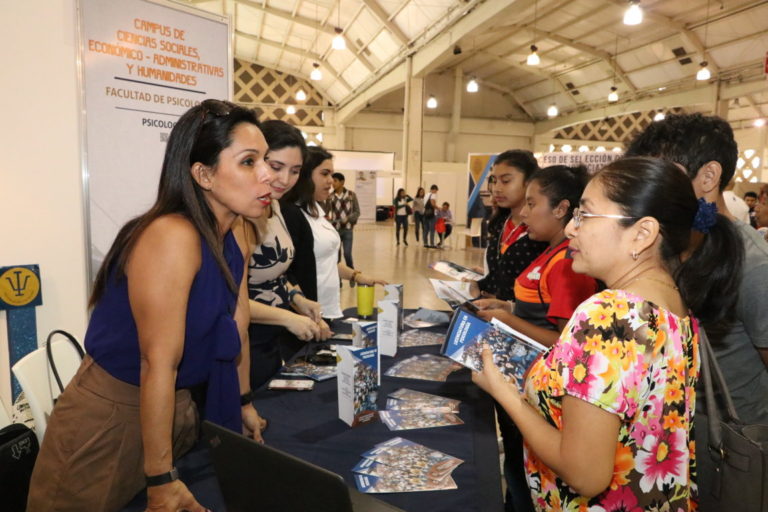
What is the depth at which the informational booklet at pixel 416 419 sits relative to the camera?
134 cm

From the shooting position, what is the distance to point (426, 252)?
34.7 ft

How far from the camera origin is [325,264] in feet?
8.76

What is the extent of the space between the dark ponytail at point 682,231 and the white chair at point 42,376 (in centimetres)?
160

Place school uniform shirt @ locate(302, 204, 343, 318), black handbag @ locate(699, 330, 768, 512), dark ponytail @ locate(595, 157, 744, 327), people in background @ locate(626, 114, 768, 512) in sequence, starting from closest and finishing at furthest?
dark ponytail @ locate(595, 157, 744, 327) → black handbag @ locate(699, 330, 768, 512) → people in background @ locate(626, 114, 768, 512) → school uniform shirt @ locate(302, 204, 343, 318)

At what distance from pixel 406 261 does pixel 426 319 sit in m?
6.50

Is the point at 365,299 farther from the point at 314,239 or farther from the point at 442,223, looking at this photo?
the point at 442,223

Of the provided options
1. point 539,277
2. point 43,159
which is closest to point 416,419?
point 539,277

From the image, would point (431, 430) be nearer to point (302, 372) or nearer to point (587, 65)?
point (302, 372)

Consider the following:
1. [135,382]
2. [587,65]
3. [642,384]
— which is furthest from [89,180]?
[587,65]

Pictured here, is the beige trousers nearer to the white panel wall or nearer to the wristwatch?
the wristwatch

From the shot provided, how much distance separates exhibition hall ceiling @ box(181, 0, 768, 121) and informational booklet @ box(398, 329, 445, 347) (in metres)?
6.69

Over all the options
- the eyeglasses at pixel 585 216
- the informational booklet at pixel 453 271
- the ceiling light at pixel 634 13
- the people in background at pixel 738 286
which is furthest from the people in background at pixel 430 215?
the eyeglasses at pixel 585 216

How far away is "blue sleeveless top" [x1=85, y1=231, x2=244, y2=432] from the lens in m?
1.03

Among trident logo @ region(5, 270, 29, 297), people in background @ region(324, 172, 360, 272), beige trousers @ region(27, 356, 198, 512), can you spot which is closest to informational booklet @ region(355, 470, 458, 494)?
beige trousers @ region(27, 356, 198, 512)
